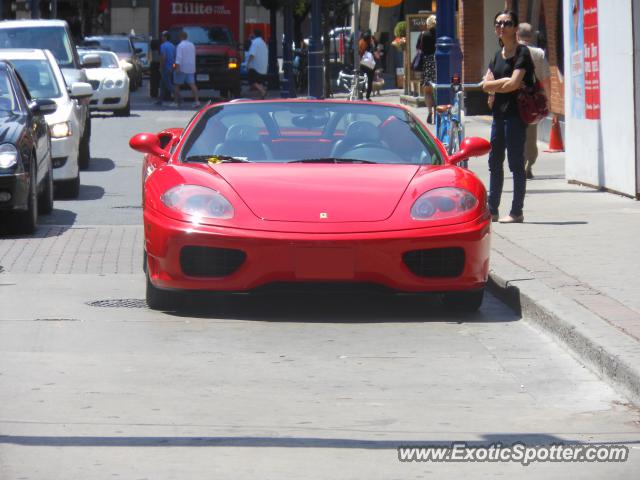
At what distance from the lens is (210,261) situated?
27.8ft

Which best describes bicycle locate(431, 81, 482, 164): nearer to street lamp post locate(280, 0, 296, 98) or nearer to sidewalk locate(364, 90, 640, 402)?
sidewalk locate(364, 90, 640, 402)

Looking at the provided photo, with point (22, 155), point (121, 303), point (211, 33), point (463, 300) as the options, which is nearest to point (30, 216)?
point (22, 155)

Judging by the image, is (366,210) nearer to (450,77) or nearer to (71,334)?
(71,334)

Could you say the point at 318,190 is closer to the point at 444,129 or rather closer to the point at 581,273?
the point at 581,273

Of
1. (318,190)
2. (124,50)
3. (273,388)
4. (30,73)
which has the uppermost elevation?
(124,50)

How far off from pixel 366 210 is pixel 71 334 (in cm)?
177

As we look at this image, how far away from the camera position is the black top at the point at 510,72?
12351 mm

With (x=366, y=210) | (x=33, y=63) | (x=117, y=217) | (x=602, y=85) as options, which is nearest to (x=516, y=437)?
(x=366, y=210)

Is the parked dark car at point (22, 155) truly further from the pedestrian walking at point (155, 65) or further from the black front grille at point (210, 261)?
the pedestrian walking at point (155, 65)

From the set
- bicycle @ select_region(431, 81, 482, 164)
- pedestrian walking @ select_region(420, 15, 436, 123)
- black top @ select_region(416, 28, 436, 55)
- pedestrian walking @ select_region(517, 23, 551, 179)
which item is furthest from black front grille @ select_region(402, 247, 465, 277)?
black top @ select_region(416, 28, 436, 55)

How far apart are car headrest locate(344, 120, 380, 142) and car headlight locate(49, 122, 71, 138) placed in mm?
7236

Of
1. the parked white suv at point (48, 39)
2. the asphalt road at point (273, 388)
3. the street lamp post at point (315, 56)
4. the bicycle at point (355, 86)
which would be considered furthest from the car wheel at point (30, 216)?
the bicycle at point (355, 86)

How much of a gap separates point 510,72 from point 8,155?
166 inches

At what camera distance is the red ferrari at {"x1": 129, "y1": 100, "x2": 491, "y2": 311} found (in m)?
8.31
